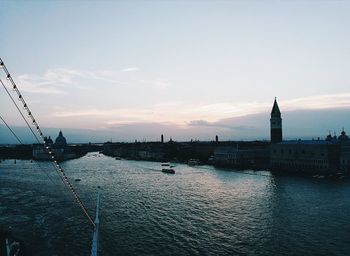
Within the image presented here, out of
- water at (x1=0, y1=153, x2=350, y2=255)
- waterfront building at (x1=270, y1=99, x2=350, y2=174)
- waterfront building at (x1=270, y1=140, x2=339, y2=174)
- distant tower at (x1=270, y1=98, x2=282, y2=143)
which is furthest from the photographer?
distant tower at (x1=270, y1=98, x2=282, y2=143)

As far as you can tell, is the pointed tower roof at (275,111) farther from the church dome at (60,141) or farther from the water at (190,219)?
the church dome at (60,141)

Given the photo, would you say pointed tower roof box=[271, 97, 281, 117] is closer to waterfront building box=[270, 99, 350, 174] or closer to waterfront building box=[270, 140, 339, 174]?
waterfront building box=[270, 99, 350, 174]

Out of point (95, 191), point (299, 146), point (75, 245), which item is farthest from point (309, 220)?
point (299, 146)

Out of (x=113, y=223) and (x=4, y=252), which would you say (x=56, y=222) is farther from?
(x=4, y=252)

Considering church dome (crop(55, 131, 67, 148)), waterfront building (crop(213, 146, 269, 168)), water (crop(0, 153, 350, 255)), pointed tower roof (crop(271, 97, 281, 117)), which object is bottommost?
water (crop(0, 153, 350, 255))

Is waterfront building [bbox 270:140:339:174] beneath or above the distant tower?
beneath

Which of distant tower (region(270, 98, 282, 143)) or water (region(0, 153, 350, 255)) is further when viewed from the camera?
distant tower (region(270, 98, 282, 143))

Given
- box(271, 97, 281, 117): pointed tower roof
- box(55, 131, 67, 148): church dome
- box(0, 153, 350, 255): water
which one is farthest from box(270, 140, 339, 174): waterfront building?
box(55, 131, 67, 148): church dome
